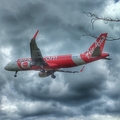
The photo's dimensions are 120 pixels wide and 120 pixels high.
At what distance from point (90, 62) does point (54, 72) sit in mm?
13087

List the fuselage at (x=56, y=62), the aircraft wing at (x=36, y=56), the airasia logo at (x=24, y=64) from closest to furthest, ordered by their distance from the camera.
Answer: the aircraft wing at (x=36, y=56) → the fuselage at (x=56, y=62) → the airasia logo at (x=24, y=64)

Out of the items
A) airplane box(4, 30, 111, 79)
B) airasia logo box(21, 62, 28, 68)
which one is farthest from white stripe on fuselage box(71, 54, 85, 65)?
airasia logo box(21, 62, 28, 68)

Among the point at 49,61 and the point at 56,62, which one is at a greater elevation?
the point at 49,61

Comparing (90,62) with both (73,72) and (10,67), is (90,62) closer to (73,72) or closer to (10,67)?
(73,72)

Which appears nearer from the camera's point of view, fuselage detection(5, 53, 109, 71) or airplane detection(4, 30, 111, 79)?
airplane detection(4, 30, 111, 79)

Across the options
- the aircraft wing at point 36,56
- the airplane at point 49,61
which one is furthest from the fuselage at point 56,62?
the aircraft wing at point 36,56

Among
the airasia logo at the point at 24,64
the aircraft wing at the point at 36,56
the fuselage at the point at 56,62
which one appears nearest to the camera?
the aircraft wing at the point at 36,56

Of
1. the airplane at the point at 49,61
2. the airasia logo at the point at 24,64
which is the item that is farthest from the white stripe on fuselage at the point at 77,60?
the airasia logo at the point at 24,64

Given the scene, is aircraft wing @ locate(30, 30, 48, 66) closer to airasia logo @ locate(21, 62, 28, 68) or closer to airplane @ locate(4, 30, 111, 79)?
airplane @ locate(4, 30, 111, 79)

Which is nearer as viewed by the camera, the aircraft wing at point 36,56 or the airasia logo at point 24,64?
the aircraft wing at point 36,56

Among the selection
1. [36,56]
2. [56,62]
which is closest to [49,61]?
[56,62]

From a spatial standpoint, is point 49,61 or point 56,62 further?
point 49,61

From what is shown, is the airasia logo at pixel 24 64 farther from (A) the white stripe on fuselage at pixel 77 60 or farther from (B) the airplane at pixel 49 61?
(A) the white stripe on fuselage at pixel 77 60

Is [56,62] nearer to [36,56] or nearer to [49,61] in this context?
[49,61]
